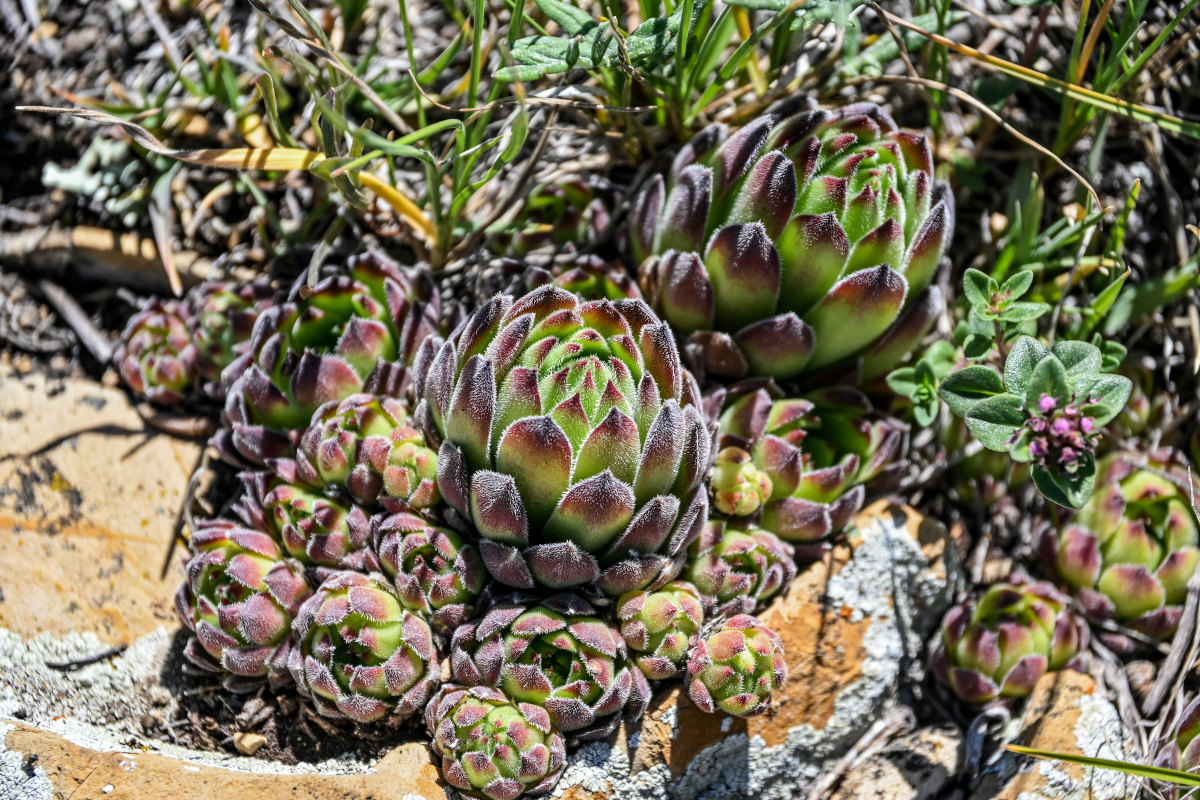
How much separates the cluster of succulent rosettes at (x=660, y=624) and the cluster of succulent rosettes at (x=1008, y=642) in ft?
2.95

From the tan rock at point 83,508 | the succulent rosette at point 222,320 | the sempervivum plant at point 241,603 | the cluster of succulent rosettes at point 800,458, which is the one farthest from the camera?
the succulent rosette at point 222,320

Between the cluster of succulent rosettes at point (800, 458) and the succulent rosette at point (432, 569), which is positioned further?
the cluster of succulent rosettes at point (800, 458)

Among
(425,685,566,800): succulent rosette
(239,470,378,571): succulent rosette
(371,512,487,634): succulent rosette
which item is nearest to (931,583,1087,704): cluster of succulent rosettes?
(425,685,566,800): succulent rosette

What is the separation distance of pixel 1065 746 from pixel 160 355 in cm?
294

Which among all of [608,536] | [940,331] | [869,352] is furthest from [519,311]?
[940,331]

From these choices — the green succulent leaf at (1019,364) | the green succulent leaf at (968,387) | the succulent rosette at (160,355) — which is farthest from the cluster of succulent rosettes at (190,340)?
the green succulent leaf at (1019,364)

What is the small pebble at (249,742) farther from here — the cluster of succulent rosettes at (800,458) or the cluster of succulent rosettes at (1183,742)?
the cluster of succulent rosettes at (1183,742)

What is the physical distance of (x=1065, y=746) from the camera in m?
2.49

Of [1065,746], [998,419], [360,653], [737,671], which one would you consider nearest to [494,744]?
[360,653]

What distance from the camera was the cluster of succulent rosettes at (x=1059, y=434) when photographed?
7.20 ft

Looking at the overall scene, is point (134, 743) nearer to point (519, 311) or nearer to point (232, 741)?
point (232, 741)

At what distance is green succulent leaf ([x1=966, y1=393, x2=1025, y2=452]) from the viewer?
7.36ft

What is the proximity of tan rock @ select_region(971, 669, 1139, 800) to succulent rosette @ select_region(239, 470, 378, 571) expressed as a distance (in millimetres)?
1863

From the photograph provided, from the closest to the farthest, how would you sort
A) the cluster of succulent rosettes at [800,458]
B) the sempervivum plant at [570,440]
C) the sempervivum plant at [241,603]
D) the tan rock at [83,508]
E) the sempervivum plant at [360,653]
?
the sempervivum plant at [570,440] → the sempervivum plant at [360,653] → the sempervivum plant at [241,603] → the cluster of succulent rosettes at [800,458] → the tan rock at [83,508]
